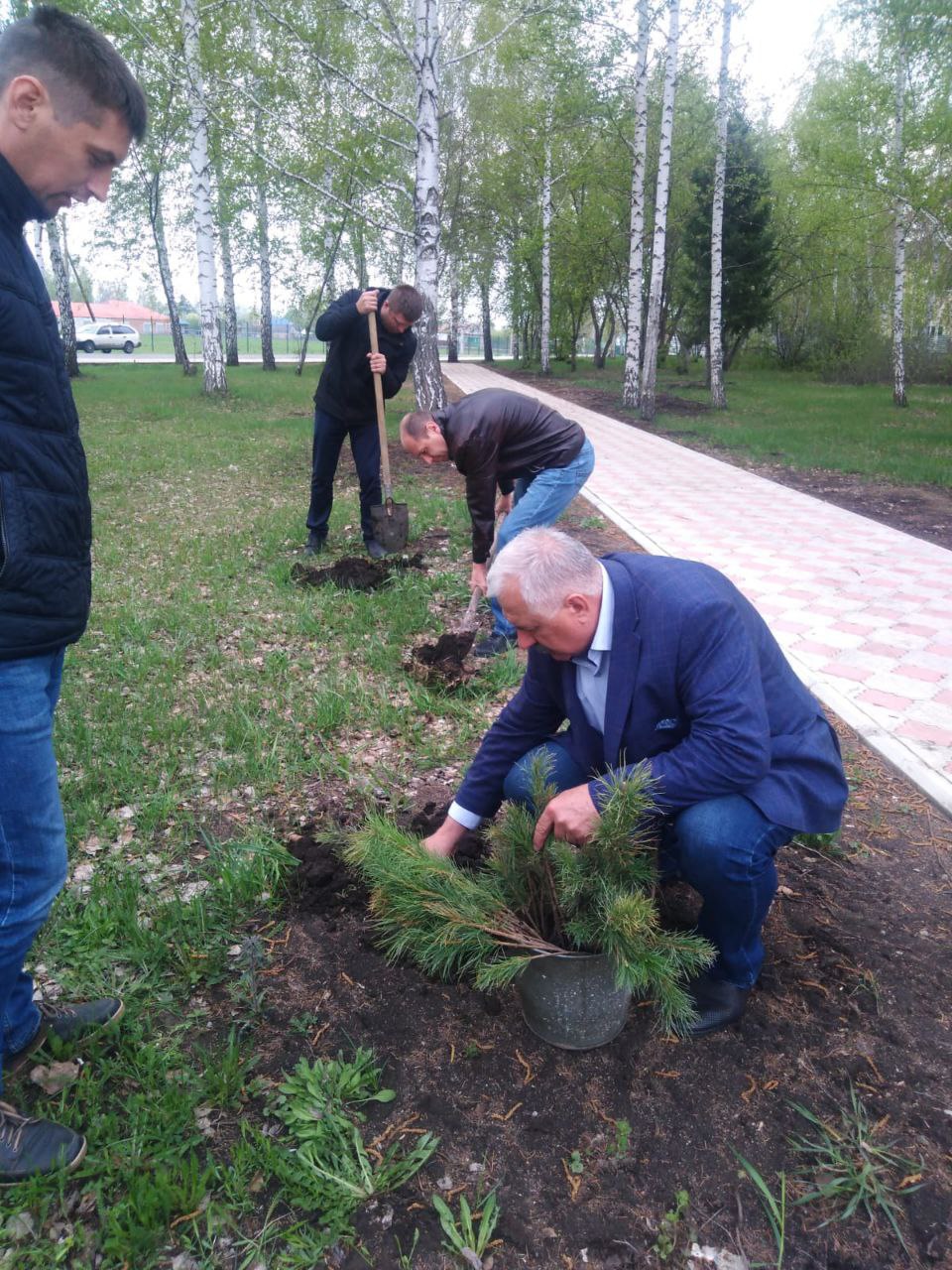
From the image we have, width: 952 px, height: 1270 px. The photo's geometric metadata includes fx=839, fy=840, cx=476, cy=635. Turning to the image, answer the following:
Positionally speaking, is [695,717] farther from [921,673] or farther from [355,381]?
[355,381]

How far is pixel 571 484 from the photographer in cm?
454

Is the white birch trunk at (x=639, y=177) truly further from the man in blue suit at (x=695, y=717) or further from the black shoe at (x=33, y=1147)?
the black shoe at (x=33, y=1147)

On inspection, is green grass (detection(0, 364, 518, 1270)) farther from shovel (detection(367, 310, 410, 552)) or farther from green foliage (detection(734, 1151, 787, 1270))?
green foliage (detection(734, 1151, 787, 1270))

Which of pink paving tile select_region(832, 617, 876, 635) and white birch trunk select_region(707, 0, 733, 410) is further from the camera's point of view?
white birch trunk select_region(707, 0, 733, 410)

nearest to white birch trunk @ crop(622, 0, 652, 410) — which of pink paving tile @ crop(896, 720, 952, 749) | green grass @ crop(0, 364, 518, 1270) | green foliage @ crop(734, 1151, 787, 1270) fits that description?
green grass @ crop(0, 364, 518, 1270)

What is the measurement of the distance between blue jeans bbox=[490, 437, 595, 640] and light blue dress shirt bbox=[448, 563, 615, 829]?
2.38 metres

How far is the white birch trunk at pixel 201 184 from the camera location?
1359 cm

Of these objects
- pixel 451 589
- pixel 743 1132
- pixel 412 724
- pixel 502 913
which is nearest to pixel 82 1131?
pixel 502 913

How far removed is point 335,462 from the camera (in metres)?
6.05

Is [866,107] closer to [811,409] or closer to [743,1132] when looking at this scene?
[811,409]

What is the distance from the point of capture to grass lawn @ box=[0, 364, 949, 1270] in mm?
1701

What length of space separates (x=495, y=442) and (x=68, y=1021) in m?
3.14

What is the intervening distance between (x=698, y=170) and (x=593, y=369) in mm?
10582

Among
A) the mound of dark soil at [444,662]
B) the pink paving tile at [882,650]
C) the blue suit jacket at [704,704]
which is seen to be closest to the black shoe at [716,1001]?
the blue suit jacket at [704,704]
